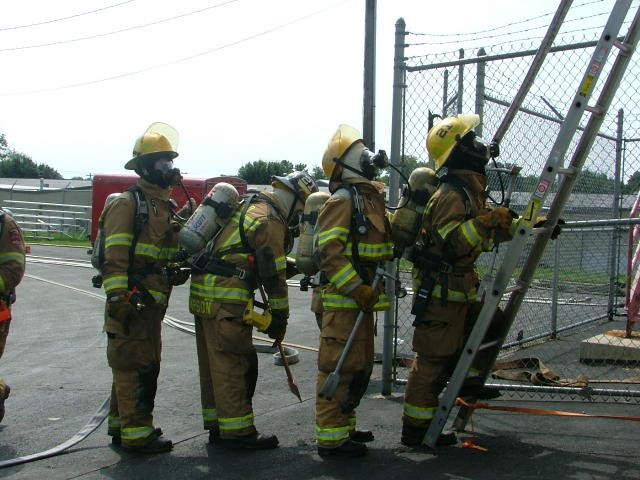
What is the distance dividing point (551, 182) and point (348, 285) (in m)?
1.36

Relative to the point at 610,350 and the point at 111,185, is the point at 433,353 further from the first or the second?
the point at 111,185

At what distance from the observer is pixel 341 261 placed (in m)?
4.60

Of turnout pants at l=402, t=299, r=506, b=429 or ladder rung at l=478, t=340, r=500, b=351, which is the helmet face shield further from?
ladder rung at l=478, t=340, r=500, b=351

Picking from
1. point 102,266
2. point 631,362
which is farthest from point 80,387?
point 631,362

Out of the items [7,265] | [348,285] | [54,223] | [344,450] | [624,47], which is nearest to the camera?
[624,47]

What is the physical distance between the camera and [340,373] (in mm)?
4645

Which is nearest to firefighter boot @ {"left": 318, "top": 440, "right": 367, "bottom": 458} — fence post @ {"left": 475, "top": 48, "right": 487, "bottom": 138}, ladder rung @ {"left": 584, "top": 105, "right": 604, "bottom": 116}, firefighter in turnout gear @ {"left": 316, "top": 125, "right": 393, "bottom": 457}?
firefighter in turnout gear @ {"left": 316, "top": 125, "right": 393, "bottom": 457}

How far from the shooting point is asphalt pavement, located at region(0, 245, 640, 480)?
448cm

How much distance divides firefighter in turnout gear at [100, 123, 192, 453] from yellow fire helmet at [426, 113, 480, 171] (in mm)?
1802

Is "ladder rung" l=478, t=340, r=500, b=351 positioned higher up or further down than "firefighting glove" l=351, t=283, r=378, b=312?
further down

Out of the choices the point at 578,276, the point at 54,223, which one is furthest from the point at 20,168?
the point at 578,276

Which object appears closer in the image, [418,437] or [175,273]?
[418,437]

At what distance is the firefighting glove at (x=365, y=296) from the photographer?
4.50 metres

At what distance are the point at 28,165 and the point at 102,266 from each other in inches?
3342
